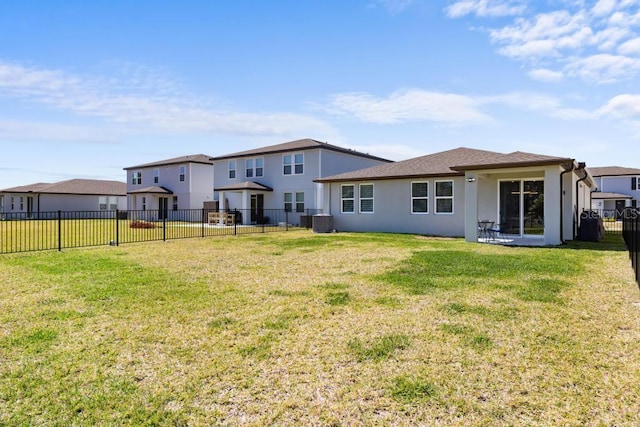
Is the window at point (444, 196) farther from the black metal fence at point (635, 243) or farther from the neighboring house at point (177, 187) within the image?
the neighboring house at point (177, 187)

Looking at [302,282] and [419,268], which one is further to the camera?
[419,268]

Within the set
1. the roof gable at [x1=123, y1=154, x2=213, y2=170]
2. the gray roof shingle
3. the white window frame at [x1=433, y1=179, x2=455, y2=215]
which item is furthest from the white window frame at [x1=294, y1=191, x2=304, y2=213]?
the roof gable at [x1=123, y1=154, x2=213, y2=170]

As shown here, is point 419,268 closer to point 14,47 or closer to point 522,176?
point 522,176

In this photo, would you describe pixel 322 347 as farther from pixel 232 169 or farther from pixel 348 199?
pixel 232 169

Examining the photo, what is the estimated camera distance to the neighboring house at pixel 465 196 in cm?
1344

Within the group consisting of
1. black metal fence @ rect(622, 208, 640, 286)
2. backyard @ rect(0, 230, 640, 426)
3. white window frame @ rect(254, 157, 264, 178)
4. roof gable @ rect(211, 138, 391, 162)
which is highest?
roof gable @ rect(211, 138, 391, 162)

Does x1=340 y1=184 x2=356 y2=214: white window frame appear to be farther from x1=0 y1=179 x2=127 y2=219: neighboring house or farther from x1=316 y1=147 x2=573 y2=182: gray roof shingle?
x1=0 y1=179 x2=127 y2=219: neighboring house

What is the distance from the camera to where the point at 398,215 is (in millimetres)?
19094

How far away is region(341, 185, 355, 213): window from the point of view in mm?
20859

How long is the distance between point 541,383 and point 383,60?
42.0 feet

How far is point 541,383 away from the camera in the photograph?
3527 millimetres

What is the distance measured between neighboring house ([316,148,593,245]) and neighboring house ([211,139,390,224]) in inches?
164

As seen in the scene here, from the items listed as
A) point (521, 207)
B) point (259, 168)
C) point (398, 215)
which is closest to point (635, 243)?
point (521, 207)

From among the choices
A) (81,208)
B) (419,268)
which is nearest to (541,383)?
(419,268)
